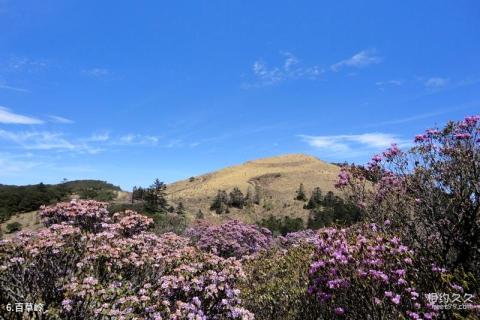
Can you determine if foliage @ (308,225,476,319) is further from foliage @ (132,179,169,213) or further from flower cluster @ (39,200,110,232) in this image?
foliage @ (132,179,169,213)

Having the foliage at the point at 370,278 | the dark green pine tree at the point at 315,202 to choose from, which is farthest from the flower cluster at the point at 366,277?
the dark green pine tree at the point at 315,202

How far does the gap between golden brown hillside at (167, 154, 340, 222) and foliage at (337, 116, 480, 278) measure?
1484 inches

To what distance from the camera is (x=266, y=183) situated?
7388 cm

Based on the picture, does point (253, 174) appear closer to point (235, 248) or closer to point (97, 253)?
point (235, 248)

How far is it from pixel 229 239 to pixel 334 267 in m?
11.8

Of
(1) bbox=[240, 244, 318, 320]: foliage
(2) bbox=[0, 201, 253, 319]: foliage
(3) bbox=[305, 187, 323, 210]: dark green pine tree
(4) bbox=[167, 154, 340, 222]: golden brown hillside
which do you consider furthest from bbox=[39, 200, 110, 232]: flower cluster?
(3) bbox=[305, 187, 323, 210]: dark green pine tree

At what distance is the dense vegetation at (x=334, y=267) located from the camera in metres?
6.11

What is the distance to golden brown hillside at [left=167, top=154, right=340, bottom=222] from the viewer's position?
53.6 meters

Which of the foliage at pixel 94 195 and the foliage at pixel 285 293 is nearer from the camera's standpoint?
the foliage at pixel 285 293

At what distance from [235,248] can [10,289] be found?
12.3 meters

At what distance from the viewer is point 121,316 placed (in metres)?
5.79

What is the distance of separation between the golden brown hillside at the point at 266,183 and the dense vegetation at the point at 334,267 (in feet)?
124

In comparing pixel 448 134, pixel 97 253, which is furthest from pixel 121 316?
pixel 448 134

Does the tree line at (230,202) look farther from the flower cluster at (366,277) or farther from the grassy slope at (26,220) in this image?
the flower cluster at (366,277)
